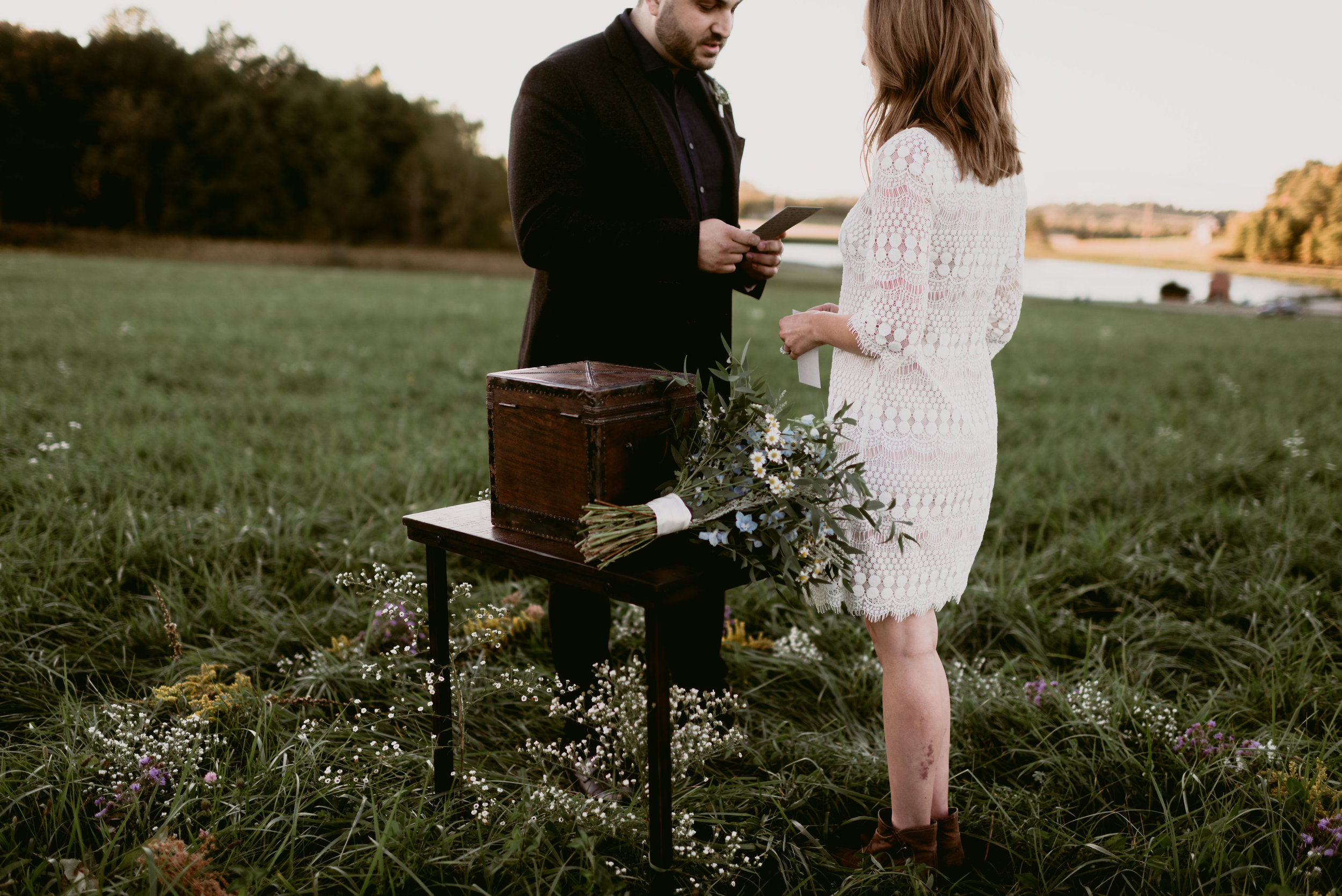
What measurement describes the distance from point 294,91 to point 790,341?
56605 mm

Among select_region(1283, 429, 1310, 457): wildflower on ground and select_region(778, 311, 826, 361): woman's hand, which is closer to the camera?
select_region(778, 311, 826, 361): woman's hand

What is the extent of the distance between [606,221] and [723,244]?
35cm

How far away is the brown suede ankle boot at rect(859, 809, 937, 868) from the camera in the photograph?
2.29 meters

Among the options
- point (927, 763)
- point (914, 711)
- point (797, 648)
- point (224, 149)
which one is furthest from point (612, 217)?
point (224, 149)

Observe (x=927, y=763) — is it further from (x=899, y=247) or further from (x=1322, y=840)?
(x=899, y=247)

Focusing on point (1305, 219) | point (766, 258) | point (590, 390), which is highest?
point (1305, 219)

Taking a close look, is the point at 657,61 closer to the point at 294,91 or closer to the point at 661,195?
the point at 661,195

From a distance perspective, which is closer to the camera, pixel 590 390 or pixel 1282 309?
pixel 590 390

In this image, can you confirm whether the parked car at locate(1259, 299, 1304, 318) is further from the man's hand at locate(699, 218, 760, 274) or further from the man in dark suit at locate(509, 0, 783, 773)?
the man's hand at locate(699, 218, 760, 274)

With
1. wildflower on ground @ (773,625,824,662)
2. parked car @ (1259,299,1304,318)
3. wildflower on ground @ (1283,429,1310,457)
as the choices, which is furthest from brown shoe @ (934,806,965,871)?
parked car @ (1259,299,1304,318)

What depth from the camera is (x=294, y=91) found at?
50312 millimetres

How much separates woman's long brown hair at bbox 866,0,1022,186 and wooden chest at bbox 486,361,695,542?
2.76 ft

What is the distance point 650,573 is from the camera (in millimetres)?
1853

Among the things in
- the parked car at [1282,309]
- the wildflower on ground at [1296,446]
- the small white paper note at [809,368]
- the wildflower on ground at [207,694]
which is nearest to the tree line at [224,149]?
the parked car at [1282,309]
